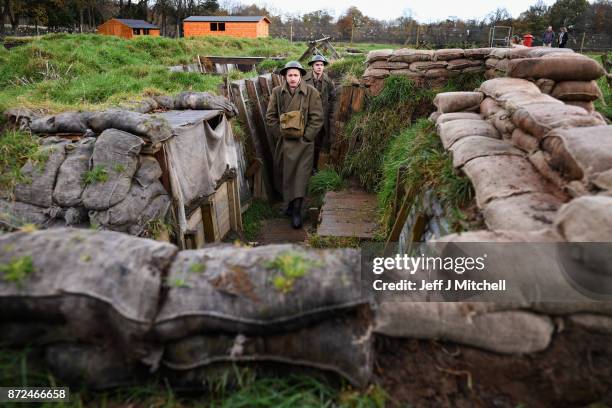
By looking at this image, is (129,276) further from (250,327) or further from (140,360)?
(250,327)

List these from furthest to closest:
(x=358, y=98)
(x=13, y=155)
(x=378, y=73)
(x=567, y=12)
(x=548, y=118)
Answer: (x=567, y=12), (x=358, y=98), (x=378, y=73), (x=13, y=155), (x=548, y=118)

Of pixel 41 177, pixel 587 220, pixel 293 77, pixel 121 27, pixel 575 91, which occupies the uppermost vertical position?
pixel 121 27

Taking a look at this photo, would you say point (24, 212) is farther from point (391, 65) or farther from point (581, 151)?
point (391, 65)

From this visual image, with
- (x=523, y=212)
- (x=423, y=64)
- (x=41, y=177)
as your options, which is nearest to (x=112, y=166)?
(x=41, y=177)

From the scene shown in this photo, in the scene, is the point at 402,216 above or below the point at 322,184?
above

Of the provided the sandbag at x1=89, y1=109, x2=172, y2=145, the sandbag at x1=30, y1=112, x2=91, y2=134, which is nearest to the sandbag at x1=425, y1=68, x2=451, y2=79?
the sandbag at x1=89, y1=109, x2=172, y2=145

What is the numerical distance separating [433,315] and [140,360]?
1.23m

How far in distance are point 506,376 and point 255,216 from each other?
5.29 metres

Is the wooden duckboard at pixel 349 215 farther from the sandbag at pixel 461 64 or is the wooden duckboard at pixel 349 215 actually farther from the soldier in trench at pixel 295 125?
the sandbag at pixel 461 64

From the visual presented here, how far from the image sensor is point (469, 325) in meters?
1.67

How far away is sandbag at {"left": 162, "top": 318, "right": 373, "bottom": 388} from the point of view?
1.61 metres

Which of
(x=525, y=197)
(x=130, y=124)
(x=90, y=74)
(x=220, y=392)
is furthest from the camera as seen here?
(x=90, y=74)

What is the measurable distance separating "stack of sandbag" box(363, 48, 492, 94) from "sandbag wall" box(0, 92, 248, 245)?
331 centimetres

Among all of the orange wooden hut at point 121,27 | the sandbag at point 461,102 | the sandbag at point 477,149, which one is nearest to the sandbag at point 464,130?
the sandbag at point 477,149
